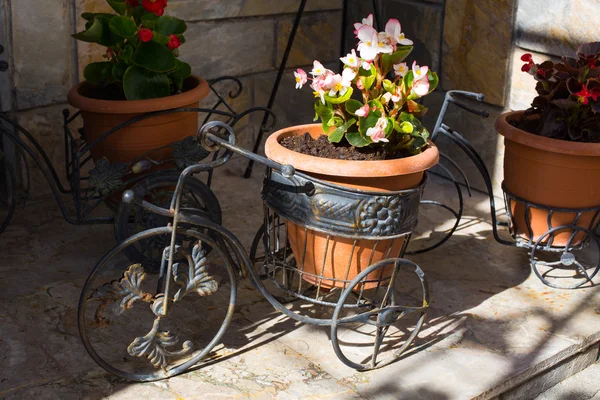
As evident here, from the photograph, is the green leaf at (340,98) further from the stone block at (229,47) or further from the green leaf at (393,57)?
the stone block at (229,47)

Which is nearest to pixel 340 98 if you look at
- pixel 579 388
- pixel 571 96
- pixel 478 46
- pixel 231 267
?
pixel 231 267

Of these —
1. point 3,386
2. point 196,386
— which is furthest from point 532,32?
point 3,386

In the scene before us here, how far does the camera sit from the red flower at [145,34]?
2.89 m

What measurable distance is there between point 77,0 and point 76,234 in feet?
3.20

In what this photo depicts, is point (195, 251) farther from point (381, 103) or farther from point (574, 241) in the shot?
point (574, 241)

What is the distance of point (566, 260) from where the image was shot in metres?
3.12

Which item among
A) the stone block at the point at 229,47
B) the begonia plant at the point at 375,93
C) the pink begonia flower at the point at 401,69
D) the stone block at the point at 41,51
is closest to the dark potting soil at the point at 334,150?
the begonia plant at the point at 375,93

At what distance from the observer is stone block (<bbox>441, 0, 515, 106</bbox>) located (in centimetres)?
378

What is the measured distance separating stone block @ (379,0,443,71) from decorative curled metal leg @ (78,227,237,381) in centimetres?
181

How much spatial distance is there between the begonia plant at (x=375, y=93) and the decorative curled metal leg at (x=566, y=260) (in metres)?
0.89

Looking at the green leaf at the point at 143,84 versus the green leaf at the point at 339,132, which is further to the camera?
the green leaf at the point at 143,84

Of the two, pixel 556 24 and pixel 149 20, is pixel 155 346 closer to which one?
pixel 149 20

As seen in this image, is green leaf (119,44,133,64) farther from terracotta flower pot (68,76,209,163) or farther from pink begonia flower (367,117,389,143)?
pink begonia flower (367,117,389,143)

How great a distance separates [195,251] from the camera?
2402 mm
